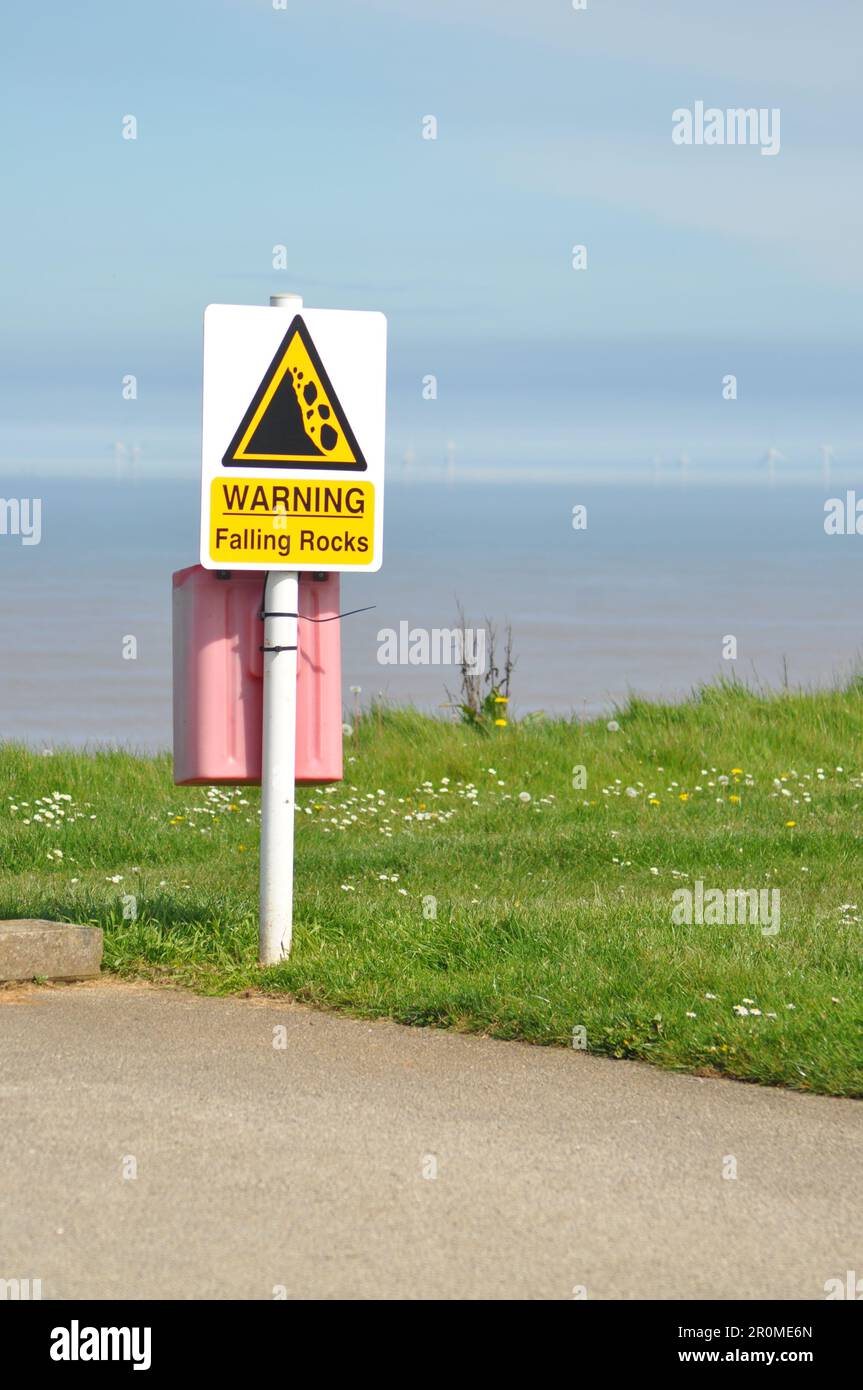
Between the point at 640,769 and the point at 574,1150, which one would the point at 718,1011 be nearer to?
the point at 574,1150

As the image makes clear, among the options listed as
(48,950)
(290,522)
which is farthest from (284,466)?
(48,950)

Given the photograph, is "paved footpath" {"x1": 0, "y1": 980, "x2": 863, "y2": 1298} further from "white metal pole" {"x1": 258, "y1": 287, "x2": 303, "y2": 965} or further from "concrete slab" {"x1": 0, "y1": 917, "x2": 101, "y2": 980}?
"white metal pole" {"x1": 258, "y1": 287, "x2": 303, "y2": 965}

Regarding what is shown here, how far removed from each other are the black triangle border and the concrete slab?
1862 millimetres

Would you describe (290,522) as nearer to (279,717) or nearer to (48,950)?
(279,717)

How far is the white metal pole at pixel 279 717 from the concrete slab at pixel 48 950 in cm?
67

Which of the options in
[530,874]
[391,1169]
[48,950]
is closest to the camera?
[391,1169]

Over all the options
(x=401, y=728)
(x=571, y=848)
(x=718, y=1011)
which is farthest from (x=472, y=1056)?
(x=401, y=728)

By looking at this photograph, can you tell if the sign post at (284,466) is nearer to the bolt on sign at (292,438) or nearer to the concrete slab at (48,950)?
the bolt on sign at (292,438)

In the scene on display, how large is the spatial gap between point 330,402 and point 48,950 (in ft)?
7.61

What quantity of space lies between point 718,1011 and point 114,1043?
79.4 inches

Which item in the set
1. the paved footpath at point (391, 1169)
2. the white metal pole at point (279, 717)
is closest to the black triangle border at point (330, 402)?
the white metal pole at point (279, 717)

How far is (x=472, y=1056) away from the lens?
5879 millimetres

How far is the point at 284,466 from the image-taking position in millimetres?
6863

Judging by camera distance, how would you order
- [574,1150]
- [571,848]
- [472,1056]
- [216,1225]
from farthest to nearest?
[571,848]
[472,1056]
[574,1150]
[216,1225]
